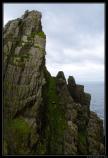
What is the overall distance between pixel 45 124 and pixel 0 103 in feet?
132

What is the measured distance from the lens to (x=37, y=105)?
38.0m

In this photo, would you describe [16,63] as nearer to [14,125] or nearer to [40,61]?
[40,61]

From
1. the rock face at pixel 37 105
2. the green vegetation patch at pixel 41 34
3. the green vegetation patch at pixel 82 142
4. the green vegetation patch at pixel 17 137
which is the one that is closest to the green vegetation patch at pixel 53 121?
the rock face at pixel 37 105

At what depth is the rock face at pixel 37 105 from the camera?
36.3m

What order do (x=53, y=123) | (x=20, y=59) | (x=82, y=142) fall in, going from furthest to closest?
(x=53, y=123)
(x=82, y=142)
(x=20, y=59)

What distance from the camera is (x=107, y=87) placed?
2.84 meters

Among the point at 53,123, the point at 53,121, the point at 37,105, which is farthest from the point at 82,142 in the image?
the point at 37,105

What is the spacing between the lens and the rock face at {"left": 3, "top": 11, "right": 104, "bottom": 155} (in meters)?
36.3

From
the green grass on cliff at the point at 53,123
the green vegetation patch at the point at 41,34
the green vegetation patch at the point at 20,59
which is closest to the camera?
the green vegetation patch at the point at 20,59

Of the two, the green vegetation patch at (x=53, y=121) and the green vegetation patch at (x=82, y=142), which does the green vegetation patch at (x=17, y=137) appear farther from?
the green vegetation patch at (x=82, y=142)

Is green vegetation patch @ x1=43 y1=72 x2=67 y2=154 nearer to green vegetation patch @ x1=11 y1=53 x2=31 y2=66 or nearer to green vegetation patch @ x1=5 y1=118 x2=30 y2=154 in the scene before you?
green vegetation patch @ x1=5 y1=118 x2=30 y2=154

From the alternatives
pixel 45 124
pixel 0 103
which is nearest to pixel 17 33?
pixel 45 124

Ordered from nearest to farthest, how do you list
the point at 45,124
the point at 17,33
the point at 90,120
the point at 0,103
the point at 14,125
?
the point at 0,103 → the point at 14,125 → the point at 17,33 → the point at 45,124 → the point at 90,120

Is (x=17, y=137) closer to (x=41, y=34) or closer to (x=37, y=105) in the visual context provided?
(x=37, y=105)
